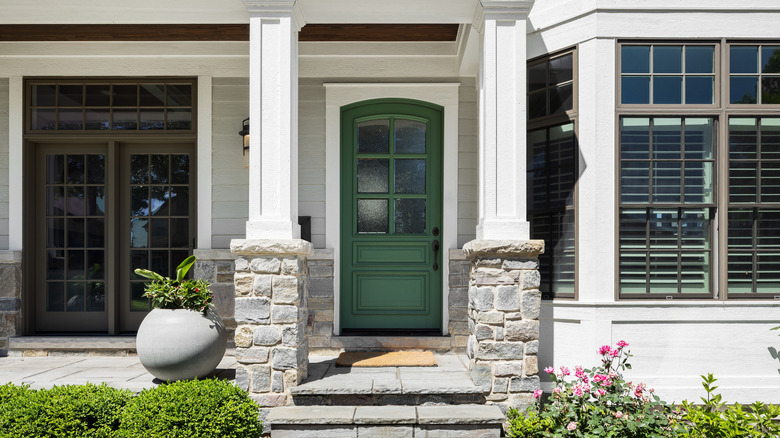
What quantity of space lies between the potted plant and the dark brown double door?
4.23ft

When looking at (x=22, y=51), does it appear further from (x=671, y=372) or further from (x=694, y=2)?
(x=671, y=372)

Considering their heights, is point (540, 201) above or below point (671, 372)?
above

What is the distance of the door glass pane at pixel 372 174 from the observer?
529 cm

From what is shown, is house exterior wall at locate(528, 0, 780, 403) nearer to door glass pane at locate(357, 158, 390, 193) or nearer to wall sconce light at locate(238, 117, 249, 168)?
door glass pane at locate(357, 158, 390, 193)

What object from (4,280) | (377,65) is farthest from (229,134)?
(4,280)

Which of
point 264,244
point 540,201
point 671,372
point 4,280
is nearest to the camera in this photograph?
point 264,244

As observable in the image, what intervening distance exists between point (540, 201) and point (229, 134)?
2.84m

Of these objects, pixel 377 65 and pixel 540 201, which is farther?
pixel 377 65

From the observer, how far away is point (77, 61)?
5.29m

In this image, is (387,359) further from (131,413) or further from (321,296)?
(131,413)

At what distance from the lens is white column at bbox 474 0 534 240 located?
390cm

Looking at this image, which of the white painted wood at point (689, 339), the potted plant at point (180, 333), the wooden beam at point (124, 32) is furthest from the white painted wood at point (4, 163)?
the white painted wood at point (689, 339)

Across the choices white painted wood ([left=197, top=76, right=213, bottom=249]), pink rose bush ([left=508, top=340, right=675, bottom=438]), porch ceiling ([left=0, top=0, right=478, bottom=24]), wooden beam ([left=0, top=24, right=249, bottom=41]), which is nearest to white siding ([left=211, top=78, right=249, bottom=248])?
white painted wood ([left=197, top=76, right=213, bottom=249])

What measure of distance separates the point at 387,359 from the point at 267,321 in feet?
4.06
